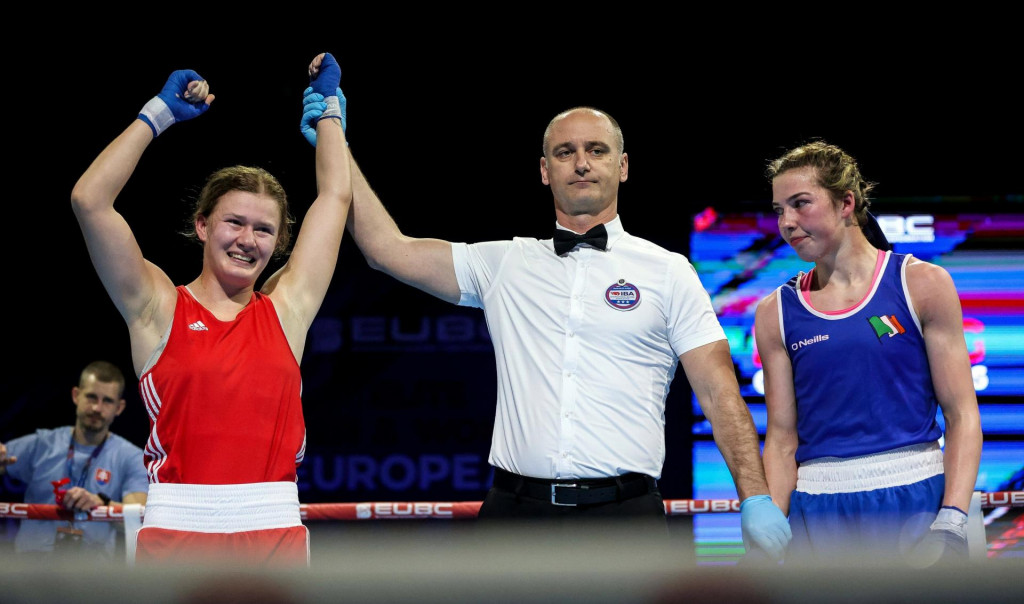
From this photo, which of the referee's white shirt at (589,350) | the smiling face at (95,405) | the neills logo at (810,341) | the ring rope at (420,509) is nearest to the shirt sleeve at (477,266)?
the referee's white shirt at (589,350)

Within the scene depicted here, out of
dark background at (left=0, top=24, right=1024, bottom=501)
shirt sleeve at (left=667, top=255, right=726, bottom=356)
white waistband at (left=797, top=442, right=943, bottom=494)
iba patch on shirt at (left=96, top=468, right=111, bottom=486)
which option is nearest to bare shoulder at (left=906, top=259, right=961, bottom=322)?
white waistband at (left=797, top=442, right=943, bottom=494)

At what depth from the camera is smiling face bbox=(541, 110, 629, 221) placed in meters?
2.73

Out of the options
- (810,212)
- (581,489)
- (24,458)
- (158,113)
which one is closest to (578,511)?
(581,489)

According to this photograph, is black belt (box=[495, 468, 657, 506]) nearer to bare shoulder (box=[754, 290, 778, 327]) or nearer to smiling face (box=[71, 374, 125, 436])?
bare shoulder (box=[754, 290, 778, 327])

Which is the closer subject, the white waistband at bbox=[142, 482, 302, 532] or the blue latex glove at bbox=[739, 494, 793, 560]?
the white waistband at bbox=[142, 482, 302, 532]

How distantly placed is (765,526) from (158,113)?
1778 mm

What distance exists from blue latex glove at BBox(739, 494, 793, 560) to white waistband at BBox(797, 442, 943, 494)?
0.19 metres

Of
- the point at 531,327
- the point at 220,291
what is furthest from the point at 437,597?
the point at 531,327

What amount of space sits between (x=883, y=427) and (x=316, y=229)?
1.51m

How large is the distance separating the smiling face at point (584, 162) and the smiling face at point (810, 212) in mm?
462

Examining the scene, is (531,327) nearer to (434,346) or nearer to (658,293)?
(658,293)

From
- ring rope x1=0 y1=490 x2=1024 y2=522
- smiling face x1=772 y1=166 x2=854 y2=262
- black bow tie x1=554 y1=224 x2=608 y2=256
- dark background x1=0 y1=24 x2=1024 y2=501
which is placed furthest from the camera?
dark background x1=0 y1=24 x2=1024 y2=501

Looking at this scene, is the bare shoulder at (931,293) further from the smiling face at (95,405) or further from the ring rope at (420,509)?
the smiling face at (95,405)

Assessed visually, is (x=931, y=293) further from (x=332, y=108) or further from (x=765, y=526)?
(x=332, y=108)
